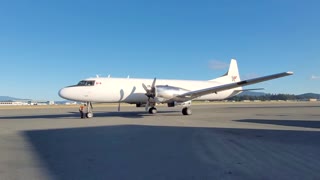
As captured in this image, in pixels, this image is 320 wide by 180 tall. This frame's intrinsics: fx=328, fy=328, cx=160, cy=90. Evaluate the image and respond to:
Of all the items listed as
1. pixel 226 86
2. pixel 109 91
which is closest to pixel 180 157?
pixel 109 91

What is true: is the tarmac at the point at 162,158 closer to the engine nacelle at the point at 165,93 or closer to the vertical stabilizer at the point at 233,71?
the engine nacelle at the point at 165,93

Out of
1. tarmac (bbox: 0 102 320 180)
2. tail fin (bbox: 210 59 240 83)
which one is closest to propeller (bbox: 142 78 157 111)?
tail fin (bbox: 210 59 240 83)

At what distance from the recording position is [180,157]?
8.13 m

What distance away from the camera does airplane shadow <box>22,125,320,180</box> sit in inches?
250

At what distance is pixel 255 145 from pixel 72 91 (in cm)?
1725

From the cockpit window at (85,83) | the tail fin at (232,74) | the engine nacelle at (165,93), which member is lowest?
the engine nacelle at (165,93)

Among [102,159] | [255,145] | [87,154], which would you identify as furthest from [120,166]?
[255,145]

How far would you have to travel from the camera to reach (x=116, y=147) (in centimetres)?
986

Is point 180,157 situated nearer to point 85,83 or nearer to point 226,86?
point 85,83

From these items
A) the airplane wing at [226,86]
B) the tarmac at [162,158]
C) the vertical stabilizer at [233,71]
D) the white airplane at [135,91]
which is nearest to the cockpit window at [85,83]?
the white airplane at [135,91]

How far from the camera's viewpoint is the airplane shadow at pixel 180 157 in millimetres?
6355

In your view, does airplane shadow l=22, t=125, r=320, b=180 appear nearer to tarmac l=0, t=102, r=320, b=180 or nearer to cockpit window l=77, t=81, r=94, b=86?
tarmac l=0, t=102, r=320, b=180

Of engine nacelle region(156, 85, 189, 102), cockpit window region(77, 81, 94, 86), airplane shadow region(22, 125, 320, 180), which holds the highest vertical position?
cockpit window region(77, 81, 94, 86)

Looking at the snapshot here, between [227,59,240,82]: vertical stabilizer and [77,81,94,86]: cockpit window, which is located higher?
[227,59,240,82]: vertical stabilizer
